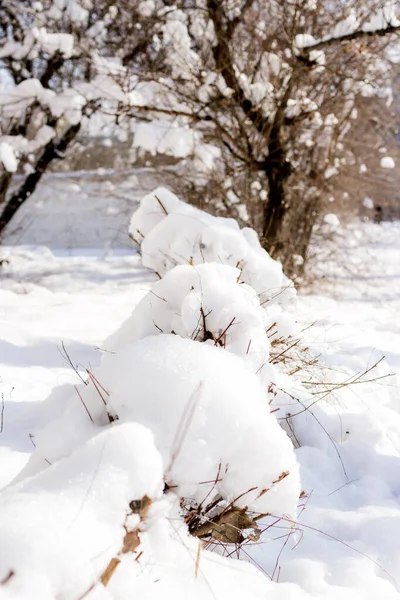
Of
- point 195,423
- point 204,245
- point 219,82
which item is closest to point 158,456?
point 195,423

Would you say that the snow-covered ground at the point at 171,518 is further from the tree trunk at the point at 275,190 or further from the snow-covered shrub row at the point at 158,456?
the tree trunk at the point at 275,190

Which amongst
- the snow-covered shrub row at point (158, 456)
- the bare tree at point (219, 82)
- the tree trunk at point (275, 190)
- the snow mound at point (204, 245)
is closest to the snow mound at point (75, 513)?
the snow-covered shrub row at point (158, 456)

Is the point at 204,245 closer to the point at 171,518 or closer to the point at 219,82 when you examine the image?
the point at 171,518

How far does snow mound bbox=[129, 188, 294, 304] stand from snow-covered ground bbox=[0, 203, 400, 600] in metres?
0.54

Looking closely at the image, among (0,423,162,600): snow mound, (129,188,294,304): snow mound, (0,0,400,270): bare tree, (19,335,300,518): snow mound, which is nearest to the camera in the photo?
(0,423,162,600): snow mound

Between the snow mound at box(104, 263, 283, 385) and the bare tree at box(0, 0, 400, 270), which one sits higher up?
the bare tree at box(0, 0, 400, 270)

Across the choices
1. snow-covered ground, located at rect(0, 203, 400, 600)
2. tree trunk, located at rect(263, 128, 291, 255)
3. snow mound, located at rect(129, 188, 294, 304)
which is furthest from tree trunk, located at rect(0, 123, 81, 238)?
snow mound, located at rect(129, 188, 294, 304)

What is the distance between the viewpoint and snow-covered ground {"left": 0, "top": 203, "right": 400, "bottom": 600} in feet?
3.85

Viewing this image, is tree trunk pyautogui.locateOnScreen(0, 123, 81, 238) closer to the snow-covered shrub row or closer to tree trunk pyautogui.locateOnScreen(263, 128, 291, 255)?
tree trunk pyautogui.locateOnScreen(263, 128, 291, 255)

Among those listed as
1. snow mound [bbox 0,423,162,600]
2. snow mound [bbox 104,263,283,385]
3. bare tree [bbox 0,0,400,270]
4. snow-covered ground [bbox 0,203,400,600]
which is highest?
bare tree [bbox 0,0,400,270]

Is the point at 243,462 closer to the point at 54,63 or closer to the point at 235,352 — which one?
the point at 235,352

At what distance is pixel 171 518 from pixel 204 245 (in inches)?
85.3

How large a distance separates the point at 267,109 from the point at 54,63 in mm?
3535

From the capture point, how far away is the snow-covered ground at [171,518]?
1.17m
